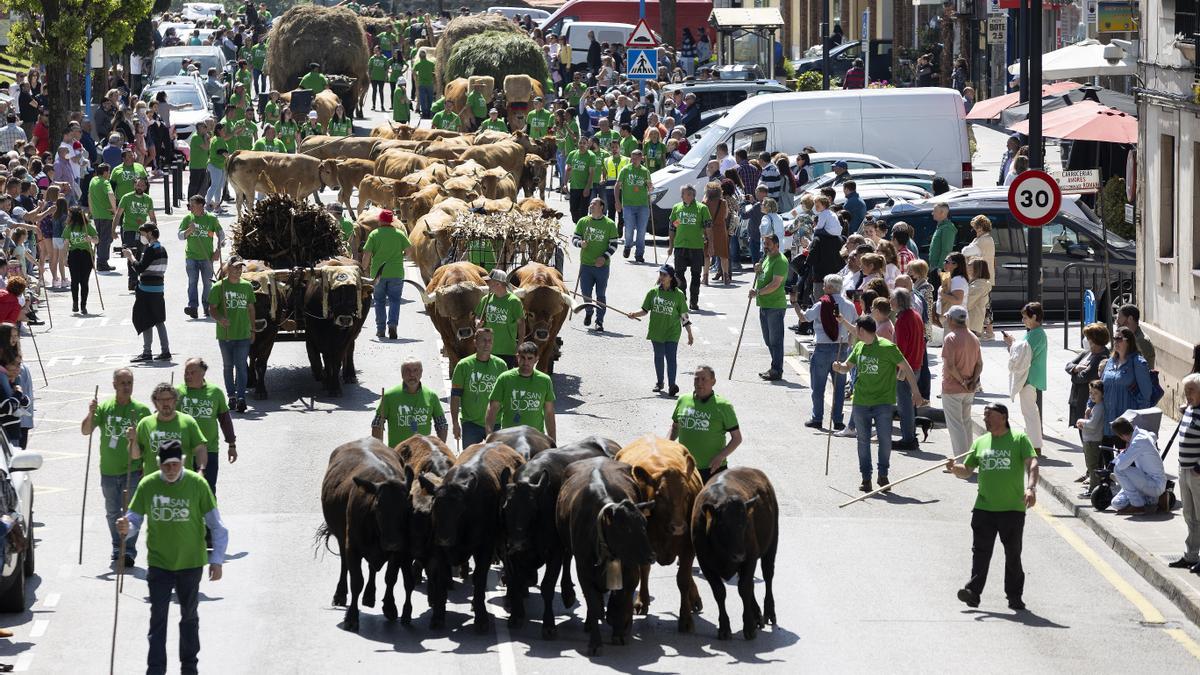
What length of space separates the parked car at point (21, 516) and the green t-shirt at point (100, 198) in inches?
655

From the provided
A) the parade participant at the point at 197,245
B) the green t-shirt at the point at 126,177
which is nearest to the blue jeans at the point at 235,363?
the parade participant at the point at 197,245

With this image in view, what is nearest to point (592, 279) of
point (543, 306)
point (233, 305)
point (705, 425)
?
point (543, 306)

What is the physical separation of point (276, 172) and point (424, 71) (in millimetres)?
18079

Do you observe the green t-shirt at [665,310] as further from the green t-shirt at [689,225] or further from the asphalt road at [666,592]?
the green t-shirt at [689,225]

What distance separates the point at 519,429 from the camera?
579 inches

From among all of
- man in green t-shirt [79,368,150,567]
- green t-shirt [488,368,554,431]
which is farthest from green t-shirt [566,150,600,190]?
man in green t-shirt [79,368,150,567]

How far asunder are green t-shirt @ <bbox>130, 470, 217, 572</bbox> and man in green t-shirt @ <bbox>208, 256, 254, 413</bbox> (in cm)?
808

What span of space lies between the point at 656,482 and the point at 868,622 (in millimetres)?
1770

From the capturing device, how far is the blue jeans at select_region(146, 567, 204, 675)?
11719 mm

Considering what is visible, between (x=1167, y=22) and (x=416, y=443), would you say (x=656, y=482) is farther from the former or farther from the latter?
(x=1167, y=22)

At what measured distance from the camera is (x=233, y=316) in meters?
20.1

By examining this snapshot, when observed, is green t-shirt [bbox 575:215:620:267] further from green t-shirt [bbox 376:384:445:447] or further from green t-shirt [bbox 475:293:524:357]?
green t-shirt [bbox 376:384:445:447]

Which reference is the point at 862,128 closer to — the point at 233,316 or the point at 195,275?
the point at 195,275

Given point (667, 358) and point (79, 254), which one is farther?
point (79, 254)
